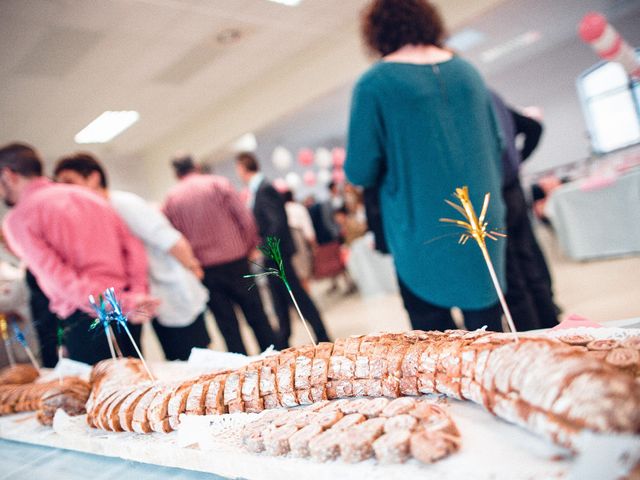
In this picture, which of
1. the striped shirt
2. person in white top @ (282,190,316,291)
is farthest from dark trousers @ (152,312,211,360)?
person in white top @ (282,190,316,291)

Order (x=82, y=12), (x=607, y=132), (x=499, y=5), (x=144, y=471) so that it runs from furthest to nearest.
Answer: (x=607, y=132), (x=499, y=5), (x=82, y=12), (x=144, y=471)

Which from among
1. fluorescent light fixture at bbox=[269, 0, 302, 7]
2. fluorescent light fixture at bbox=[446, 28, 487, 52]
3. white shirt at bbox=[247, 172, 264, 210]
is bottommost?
white shirt at bbox=[247, 172, 264, 210]

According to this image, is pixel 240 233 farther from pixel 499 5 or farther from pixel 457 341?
pixel 499 5

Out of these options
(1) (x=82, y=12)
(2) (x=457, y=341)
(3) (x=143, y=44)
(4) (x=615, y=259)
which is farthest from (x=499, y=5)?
(2) (x=457, y=341)

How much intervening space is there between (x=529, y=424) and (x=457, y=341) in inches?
11.1

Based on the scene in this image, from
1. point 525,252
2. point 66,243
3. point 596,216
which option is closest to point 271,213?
point 66,243

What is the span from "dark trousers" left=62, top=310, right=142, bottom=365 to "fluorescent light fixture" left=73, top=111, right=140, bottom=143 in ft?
8.27

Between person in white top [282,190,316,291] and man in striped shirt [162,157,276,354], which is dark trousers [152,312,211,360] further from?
person in white top [282,190,316,291]

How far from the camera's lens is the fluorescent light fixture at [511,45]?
8.73 m

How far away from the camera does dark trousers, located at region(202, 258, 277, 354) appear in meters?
3.12

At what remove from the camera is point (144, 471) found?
114cm

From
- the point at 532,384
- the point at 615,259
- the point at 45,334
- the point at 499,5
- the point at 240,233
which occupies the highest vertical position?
the point at 499,5

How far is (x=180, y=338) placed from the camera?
99.6 inches

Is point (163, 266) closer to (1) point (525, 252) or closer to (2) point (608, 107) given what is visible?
(1) point (525, 252)
